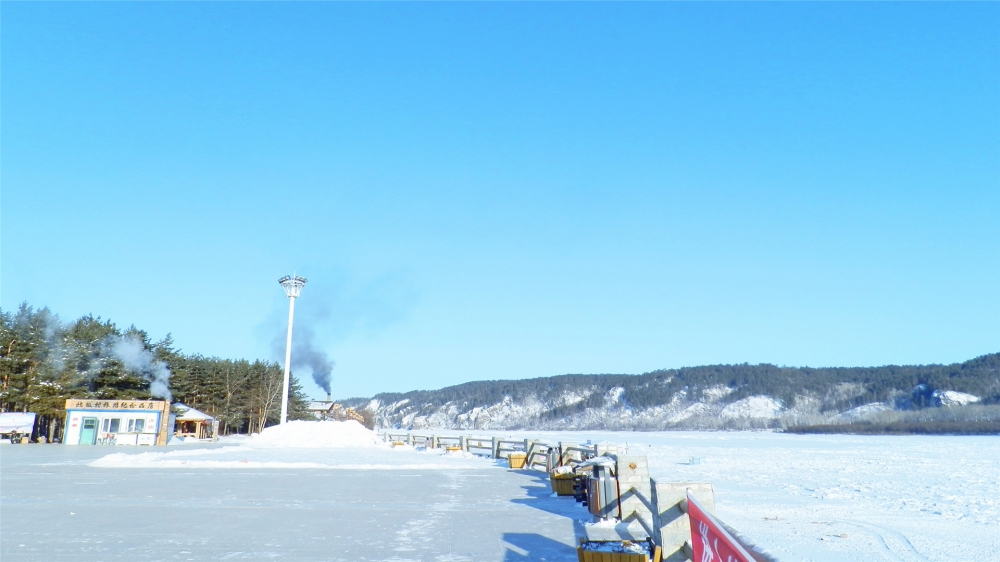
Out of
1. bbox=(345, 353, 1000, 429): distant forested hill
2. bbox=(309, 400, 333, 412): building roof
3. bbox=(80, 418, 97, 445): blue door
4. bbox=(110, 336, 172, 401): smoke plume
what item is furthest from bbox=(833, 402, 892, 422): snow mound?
bbox=(80, 418, 97, 445): blue door

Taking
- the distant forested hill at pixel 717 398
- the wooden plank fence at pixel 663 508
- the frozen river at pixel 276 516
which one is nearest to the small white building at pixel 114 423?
the frozen river at pixel 276 516

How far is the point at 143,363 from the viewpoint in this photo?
50688mm

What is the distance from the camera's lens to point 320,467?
2141cm

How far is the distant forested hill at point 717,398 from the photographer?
5925 inches

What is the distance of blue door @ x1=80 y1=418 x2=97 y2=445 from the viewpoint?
124ft

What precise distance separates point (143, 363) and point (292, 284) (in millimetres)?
12730

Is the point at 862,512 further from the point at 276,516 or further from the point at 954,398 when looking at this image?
the point at 954,398

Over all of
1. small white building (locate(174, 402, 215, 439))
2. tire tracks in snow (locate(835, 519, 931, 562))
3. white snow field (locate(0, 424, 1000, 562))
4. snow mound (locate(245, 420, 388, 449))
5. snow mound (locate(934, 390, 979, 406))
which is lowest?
tire tracks in snow (locate(835, 519, 931, 562))

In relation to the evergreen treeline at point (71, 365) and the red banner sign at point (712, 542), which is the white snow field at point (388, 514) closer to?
the red banner sign at point (712, 542)

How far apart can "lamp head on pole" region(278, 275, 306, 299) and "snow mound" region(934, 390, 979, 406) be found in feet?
460

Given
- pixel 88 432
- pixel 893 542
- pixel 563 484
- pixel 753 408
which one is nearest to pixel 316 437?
pixel 88 432

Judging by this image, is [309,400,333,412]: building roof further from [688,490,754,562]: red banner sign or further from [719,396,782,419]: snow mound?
[719,396,782,419]: snow mound

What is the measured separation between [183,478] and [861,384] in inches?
6861

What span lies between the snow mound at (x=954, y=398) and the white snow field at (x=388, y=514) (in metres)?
144
